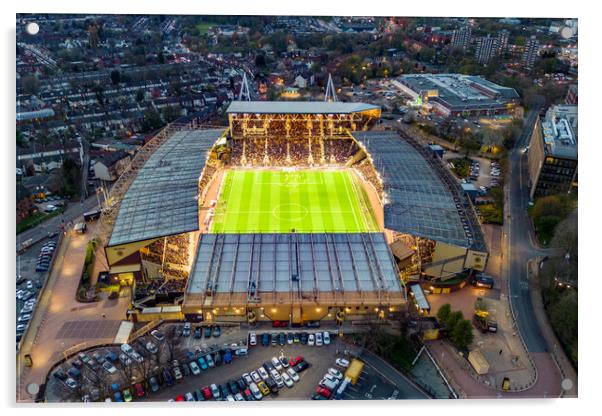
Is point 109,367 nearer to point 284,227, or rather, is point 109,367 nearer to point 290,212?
point 284,227

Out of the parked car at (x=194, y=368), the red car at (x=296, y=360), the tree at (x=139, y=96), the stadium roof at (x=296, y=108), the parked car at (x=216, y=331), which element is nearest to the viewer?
the parked car at (x=194, y=368)

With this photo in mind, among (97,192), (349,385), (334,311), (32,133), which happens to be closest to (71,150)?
(32,133)

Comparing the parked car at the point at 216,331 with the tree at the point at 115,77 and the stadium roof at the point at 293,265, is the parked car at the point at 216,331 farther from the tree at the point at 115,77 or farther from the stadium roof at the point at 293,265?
the tree at the point at 115,77

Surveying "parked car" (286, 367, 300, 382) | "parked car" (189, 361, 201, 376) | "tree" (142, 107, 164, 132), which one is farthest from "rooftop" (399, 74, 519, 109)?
"parked car" (189, 361, 201, 376)

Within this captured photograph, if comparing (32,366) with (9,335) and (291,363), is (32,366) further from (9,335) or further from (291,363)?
(291,363)

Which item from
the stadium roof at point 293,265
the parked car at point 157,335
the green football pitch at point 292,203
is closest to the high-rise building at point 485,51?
the green football pitch at point 292,203

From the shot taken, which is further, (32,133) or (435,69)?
(435,69)

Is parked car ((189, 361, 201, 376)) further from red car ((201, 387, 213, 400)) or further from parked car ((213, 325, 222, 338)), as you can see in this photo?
parked car ((213, 325, 222, 338))
